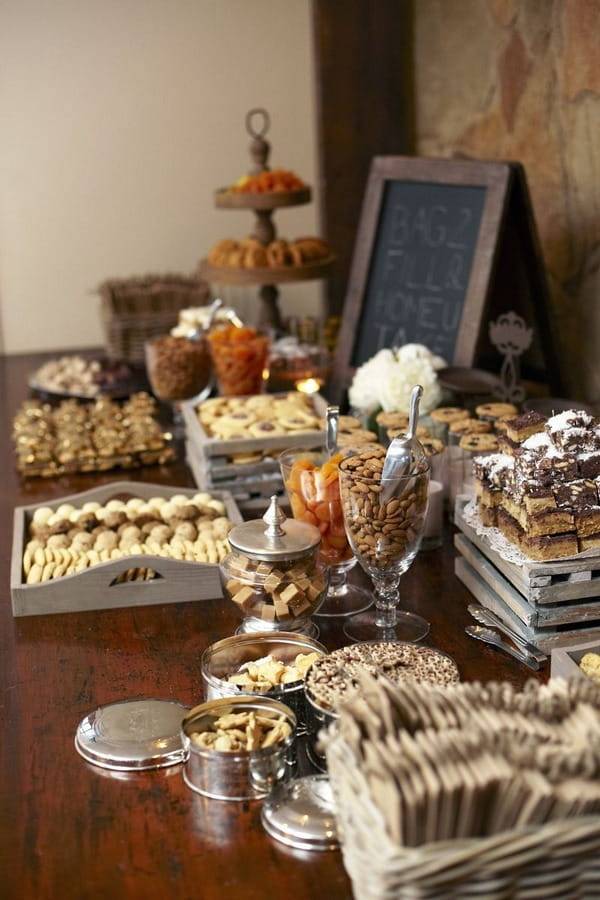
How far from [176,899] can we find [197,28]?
118 inches

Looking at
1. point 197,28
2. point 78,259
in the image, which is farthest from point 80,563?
point 197,28

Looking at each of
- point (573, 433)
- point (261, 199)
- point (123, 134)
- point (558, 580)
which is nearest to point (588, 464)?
point (573, 433)

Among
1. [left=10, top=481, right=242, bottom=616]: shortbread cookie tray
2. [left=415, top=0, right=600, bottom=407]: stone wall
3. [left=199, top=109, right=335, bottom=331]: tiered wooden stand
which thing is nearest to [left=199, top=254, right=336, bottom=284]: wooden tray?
[left=199, top=109, right=335, bottom=331]: tiered wooden stand

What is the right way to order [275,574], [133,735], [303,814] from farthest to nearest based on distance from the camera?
[275,574] → [133,735] → [303,814]

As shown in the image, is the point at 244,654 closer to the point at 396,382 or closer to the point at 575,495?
the point at 575,495

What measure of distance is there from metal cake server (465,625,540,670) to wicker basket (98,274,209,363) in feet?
5.45

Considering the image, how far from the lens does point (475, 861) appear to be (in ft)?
2.76

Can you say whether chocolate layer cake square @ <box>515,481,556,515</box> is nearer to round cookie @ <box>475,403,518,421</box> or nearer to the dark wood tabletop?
the dark wood tabletop

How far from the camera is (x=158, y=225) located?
361 centimetres

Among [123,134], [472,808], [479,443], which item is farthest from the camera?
[123,134]

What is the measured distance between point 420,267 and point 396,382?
493 mm

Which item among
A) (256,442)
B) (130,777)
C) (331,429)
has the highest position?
(331,429)

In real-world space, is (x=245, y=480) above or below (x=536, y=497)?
below

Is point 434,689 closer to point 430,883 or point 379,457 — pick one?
point 430,883
